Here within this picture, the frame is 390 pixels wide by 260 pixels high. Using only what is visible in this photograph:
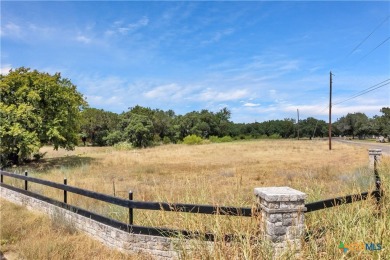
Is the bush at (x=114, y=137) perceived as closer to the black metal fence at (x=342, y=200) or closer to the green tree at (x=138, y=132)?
the green tree at (x=138, y=132)

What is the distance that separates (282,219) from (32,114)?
67.4 ft

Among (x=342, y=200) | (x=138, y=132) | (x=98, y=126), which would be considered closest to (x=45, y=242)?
(x=342, y=200)

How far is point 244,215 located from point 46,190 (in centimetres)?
896

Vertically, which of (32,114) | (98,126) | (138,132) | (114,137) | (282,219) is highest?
(98,126)

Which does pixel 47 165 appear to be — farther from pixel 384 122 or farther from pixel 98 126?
pixel 384 122

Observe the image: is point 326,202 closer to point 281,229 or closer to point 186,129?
point 281,229

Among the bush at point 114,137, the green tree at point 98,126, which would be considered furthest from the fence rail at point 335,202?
the green tree at point 98,126

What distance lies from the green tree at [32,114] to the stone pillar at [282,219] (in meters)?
18.9

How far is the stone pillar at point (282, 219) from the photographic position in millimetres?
5027

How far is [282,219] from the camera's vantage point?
506cm

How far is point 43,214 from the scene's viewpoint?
9.67m

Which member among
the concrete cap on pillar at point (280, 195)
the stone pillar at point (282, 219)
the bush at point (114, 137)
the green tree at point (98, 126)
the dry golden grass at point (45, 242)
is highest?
the green tree at point (98, 126)

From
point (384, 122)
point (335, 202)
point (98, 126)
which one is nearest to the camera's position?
point (335, 202)

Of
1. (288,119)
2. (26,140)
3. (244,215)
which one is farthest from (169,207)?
(288,119)
